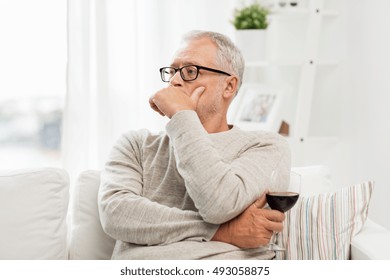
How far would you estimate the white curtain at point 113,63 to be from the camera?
104 inches

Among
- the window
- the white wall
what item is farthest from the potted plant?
the window

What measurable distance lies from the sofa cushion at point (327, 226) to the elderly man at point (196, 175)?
0.11 metres

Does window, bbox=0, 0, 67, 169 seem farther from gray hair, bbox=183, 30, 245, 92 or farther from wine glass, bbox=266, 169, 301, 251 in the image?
wine glass, bbox=266, 169, 301, 251

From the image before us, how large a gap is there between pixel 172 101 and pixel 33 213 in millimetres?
621

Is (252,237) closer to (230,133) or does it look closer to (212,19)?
(230,133)

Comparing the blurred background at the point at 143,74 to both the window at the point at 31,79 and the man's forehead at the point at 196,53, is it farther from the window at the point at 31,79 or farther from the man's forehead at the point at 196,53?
the man's forehead at the point at 196,53

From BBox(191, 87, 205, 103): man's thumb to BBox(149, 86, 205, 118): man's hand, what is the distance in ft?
0.05

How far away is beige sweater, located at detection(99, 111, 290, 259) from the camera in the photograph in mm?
1569

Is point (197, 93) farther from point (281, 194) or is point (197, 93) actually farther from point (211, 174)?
point (281, 194)

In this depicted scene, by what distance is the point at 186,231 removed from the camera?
5.34 feet

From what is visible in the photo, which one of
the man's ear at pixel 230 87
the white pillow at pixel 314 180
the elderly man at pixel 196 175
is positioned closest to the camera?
the elderly man at pixel 196 175

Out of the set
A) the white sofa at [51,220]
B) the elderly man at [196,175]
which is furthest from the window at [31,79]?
the elderly man at [196,175]
